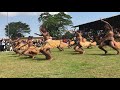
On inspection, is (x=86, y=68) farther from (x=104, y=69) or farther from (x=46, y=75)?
(x=46, y=75)

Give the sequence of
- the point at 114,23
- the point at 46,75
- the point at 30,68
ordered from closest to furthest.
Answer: the point at 46,75 < the point at 30,68 < the point at 114,23

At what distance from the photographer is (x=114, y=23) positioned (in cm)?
2214

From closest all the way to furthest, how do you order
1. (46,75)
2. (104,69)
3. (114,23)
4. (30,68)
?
(46,75)
(104,69)
(30,68)
(114,23)

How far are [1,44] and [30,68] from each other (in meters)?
15.2

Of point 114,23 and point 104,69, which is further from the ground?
point 114,23

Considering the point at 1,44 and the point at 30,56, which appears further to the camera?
the point at 1,44

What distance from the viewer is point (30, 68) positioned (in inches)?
443

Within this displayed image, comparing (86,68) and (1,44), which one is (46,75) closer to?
(86,68)
